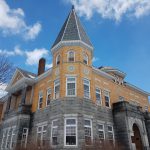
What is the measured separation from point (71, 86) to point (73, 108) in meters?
2.50

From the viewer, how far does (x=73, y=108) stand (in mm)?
18594

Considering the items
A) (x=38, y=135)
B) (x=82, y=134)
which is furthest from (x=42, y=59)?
(x=82, y=134)

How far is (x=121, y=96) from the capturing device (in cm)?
2659

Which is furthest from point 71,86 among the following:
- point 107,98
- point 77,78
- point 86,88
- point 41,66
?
point 41,66

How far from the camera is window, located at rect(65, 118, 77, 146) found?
17217 millimetres

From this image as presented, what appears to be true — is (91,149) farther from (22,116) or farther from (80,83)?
(22,116)

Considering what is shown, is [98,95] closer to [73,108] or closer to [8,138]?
[73,108]

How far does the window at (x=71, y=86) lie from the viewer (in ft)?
64.4

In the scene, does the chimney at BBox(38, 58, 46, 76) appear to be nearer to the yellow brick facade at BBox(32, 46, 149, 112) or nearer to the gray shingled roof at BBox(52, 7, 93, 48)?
the yellow brick facade at BBox(32, 46, 149, 112)

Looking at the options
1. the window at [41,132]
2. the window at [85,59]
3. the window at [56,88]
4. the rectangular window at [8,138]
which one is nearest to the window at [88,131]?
the window at [56,88]

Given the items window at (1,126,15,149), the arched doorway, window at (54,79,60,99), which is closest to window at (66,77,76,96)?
window at (54,79,60,99)

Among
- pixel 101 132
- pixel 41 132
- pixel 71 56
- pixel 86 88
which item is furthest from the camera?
pixel 71 56

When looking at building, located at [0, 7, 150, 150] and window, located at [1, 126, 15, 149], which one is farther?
window, located at [1, 126, 15, 149]

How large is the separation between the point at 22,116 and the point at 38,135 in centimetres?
340
